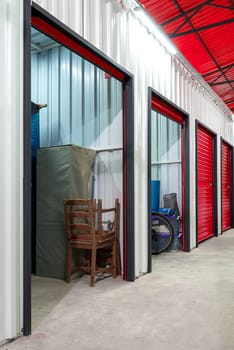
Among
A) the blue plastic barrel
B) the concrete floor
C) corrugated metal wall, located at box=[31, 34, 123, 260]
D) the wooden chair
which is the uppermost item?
corrugated metal wall, located at box=[31, 34, 123, 260]

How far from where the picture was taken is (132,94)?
400 cm

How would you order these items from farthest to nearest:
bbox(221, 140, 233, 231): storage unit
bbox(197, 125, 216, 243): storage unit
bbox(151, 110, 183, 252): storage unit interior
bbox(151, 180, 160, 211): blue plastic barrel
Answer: bbox(221, 140, 233, 231): storage unit
bbox(197, 125, 216, 243): storage unit
bbox(151, 110, 183, 252): storage unit interior
bbox(151, 180, 160, 211): blue plastic barrel

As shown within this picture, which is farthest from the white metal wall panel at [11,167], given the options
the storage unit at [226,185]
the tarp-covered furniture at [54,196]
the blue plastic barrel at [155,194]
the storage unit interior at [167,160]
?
the storage unit at [226,185]

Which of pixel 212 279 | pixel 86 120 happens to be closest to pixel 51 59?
pixel 86 120

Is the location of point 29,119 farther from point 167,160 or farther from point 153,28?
point 167,160

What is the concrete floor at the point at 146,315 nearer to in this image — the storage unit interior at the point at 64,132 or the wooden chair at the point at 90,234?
the wooden chair at the point at 90,234

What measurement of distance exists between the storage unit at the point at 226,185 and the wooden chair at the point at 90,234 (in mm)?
5491

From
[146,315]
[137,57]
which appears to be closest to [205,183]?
[137,57]

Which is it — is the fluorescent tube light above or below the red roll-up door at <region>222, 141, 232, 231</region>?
above

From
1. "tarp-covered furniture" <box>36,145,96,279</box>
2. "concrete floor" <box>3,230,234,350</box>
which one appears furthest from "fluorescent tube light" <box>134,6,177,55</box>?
"concrete floor" <box>3,230,234,350</box>

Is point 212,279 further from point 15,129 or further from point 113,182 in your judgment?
point 15,129

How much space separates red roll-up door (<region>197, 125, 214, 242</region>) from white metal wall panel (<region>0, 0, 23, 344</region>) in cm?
492

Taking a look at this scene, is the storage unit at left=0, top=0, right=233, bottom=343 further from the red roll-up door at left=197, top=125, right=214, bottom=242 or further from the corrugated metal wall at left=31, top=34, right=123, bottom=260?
the red roll-up door at left=197, top=125, right=214, bottom=242

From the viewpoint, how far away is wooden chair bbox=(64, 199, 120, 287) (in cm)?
371
